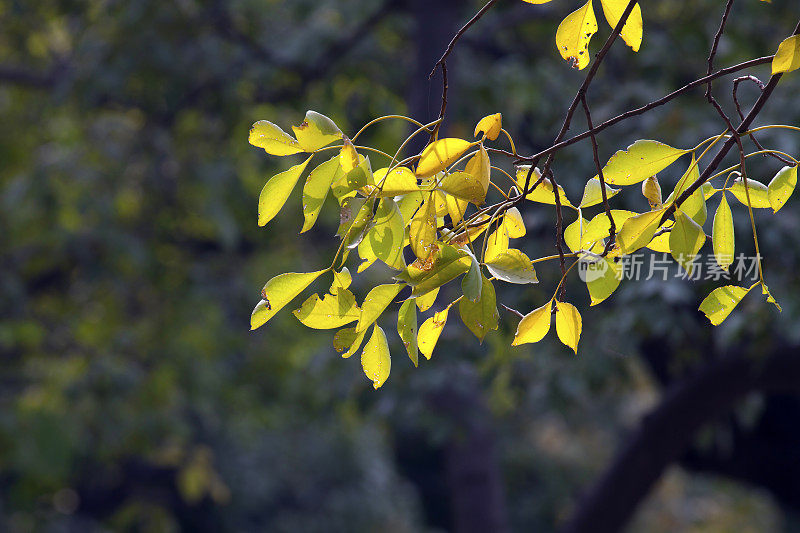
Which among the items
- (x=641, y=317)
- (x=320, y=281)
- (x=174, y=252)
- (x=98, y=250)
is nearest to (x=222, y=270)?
(x=174, y=252)

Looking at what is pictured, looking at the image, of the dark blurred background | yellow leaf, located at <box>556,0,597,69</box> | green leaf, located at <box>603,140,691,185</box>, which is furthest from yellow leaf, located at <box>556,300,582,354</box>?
the dark blurred background

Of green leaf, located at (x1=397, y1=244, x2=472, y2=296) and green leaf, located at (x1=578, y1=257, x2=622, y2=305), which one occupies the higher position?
green leaf, located at (x1=397, y1=244, x2=472, y2=296)

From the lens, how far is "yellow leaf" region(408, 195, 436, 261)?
25.3 inches

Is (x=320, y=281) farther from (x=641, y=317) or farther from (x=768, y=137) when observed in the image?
(x=768, y=137)

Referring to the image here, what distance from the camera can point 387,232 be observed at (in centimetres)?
62

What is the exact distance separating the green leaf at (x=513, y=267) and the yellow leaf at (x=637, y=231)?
0.08m

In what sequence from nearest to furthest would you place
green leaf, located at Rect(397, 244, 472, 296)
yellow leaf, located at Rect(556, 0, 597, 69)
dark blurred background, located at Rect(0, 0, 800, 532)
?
1. green leaf, located at Rect(397, 244, 472, 296)
2. yellow leaf, located at Rect(556, 0, 597, 69)
3. dark blurred background, located at Rect(0, 0, 800, 532)

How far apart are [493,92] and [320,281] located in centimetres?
94

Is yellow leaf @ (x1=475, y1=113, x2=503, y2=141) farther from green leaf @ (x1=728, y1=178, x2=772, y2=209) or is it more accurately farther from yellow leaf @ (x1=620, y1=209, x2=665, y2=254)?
green leaf @ (x1=728, y1=178, x2=772, y2=209)

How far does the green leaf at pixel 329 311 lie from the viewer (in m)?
0.67

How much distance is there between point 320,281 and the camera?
9.68ft

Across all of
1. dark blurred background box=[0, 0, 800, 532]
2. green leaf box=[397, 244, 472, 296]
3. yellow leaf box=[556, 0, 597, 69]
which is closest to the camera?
green leaf box=[397, 244, 472, 296]

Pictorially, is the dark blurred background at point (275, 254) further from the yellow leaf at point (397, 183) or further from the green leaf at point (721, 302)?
Answer: the yellow leaf at point (397, 183)

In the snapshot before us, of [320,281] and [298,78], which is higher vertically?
[298,78]
